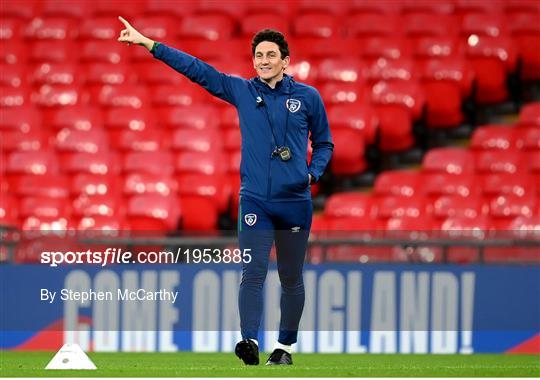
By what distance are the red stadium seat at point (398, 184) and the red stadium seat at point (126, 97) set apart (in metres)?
2.69

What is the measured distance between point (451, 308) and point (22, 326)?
3.20m

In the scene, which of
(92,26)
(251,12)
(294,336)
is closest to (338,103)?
(251,12)

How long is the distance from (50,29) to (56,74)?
32.5 inches

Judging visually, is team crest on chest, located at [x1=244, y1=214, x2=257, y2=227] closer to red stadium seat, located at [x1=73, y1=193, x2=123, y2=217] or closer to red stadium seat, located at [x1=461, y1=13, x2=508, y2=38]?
red stadium seat, located at [x1=73, y1=193, x2=123, y2=217]

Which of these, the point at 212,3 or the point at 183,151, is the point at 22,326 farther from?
the point at 212,3

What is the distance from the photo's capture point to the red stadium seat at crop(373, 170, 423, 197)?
39.3 feet

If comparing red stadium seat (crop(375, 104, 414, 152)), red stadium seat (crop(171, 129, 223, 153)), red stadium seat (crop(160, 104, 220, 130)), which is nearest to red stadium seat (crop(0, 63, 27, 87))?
red stadium seat (crop(160, 104, 220, 130))

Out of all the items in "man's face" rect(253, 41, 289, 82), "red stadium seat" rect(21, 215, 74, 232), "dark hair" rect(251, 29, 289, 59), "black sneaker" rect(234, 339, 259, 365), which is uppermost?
"dark hair" rect(251, 29, 289, 59)

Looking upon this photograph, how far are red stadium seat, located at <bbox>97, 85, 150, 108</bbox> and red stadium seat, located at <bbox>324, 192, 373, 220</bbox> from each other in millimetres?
2467

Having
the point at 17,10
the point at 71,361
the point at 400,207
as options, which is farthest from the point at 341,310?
the point at 17,10

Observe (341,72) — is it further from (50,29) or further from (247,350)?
(247,350)

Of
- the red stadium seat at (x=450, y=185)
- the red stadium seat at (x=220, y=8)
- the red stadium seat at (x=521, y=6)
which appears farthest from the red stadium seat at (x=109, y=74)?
the red stadium seat at (x=521, y=6)

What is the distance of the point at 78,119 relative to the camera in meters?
13.2

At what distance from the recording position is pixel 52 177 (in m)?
12.5
